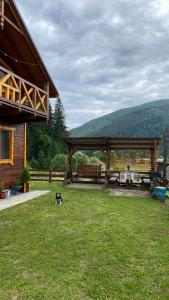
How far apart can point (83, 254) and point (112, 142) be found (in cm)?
1019

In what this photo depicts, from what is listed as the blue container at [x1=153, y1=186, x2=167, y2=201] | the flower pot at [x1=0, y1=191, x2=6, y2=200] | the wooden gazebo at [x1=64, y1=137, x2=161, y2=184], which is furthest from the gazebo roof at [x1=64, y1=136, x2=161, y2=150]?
the flower pot at [x1=0, y1=191, x2=6, y2=200]

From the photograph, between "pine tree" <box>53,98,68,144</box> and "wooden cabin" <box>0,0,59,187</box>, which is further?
"pine tree" <box>53,98,68,144</box>

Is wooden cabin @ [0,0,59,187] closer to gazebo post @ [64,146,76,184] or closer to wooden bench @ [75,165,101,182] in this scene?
gazebo post @ [64,146,76,184]

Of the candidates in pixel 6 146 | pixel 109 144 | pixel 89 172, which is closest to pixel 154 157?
pixel 109 144

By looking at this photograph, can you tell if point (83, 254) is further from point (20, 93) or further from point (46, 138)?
point (46, 138)

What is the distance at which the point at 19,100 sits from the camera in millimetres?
9141

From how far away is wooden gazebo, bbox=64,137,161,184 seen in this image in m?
14.4

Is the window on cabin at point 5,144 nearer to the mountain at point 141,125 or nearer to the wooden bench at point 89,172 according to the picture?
the wooden bench at point 89,172

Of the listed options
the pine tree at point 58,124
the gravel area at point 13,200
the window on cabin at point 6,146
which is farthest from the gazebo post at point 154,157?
the pine tree at point 58,124

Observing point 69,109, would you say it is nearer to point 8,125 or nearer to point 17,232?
point 8,125

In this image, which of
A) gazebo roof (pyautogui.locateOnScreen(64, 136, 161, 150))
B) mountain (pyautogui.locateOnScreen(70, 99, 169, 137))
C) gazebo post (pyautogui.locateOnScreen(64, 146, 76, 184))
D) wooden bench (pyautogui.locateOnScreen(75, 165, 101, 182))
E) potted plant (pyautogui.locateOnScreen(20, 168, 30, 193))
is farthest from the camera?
mountain (pyautogui.locateOnScreen(70, 99, 169, 137))

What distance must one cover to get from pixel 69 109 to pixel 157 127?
305ft

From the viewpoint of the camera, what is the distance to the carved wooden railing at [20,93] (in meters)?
8.39

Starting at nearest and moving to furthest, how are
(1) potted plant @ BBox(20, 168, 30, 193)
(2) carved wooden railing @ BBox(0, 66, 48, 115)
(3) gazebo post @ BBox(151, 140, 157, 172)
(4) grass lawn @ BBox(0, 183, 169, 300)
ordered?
(4) grass lawn @ BBox(0, 183, 169, 300), (2) carved wooden railing @ BBox(0, 66, 48, 115), (1) potted plant @ BBox(20, 168, 30, 193), (3) gazebo post @ BBox(151, 140, 157, 172)
